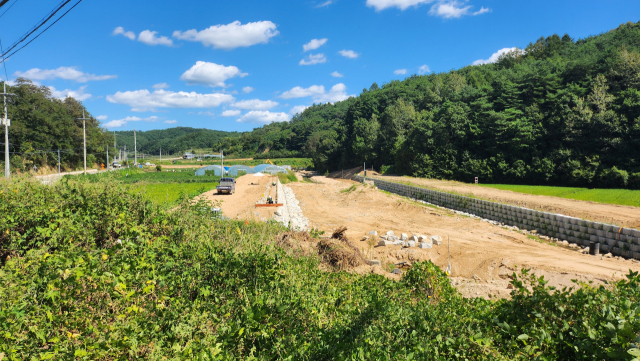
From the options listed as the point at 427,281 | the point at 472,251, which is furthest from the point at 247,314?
the point at 472,251

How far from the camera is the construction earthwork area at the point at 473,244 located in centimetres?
1031

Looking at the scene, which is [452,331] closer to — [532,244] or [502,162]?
[532,244]

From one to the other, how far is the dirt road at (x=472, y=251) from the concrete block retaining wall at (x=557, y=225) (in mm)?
947

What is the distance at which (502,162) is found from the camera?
3675 cm

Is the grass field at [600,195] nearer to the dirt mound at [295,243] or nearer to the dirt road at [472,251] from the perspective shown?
the dirt road at [472,251]

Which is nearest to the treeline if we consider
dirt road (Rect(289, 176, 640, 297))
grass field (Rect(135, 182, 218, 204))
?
grass field (Rect(135, 182, 218, 204))

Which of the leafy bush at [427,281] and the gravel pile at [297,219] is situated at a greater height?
the leafy bush at [427,281]

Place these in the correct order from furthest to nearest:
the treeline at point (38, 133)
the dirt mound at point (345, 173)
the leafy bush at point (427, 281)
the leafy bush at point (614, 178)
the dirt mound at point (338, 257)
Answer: the dirt mound at point (345, 173) → the treeline at point (38, 133) → the leafy bush at point (614, 178) → the dirt mound at point (338, 257) → the leafy bush at point (427, 281)

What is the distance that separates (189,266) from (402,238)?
1078cm

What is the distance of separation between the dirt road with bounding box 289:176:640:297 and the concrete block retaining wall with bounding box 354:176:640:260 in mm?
947

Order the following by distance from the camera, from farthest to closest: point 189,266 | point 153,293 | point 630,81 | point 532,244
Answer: point 630,81
point 532,244
point 189,266
point 153,293

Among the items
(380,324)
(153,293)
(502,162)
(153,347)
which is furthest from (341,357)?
(502,162)

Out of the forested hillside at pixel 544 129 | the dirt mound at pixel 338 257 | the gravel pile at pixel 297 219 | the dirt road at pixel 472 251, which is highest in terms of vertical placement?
the forested hillside at pixel 544 129

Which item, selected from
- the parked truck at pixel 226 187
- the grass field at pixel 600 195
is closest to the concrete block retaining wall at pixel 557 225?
the grass field at pixel 600 195
